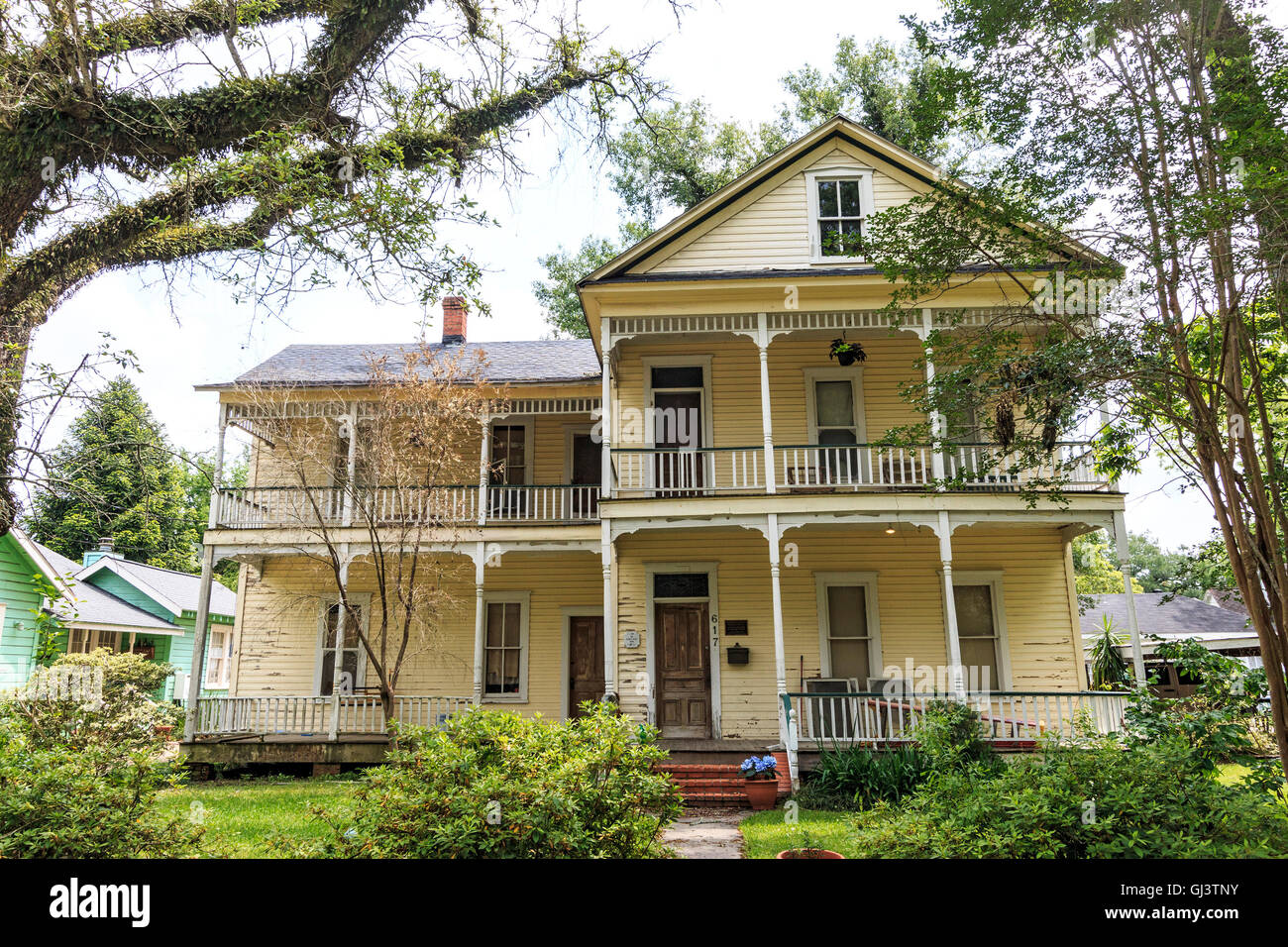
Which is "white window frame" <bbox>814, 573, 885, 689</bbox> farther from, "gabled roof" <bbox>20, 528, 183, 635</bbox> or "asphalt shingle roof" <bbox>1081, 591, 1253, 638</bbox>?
"gabled roof" <bbox>20, 528, 183, 635</bbox>

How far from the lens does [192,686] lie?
12.7 m

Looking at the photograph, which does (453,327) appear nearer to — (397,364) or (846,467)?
(397,364)

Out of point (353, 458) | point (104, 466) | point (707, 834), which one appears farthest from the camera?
point (353, 458)

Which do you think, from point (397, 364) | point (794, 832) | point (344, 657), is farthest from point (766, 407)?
point (344, 657)

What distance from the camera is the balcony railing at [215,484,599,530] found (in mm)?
12867

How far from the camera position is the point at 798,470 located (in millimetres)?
12750

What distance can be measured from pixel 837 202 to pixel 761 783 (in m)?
9.45

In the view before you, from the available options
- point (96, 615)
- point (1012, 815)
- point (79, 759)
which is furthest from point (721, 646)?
point (96, 615)

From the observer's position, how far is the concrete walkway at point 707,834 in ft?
24.5

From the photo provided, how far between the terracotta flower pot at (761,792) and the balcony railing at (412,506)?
5154 mm

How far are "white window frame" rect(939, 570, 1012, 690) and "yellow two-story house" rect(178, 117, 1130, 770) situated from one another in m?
0.03

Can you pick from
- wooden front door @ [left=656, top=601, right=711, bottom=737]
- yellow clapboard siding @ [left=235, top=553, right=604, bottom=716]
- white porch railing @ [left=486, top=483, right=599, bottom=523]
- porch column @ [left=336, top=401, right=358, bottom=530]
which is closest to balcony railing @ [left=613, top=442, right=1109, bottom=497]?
white porch railing @ [left=486, top=483, right=599, bottom=523]

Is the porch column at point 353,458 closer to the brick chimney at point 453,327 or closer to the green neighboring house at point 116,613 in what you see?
the brick chimney at point 453,327
